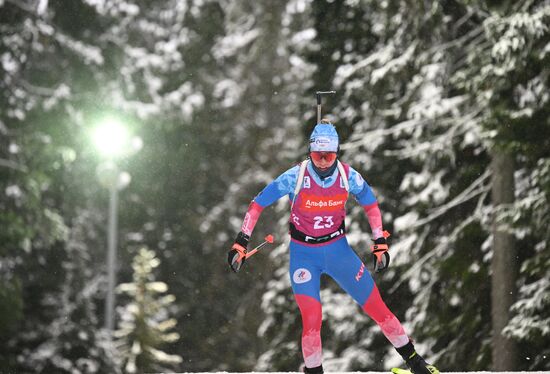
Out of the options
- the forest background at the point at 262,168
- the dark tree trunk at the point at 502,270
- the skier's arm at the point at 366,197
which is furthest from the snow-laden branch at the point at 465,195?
the skier's arm at the point at 366,197

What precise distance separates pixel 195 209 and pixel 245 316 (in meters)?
5.20

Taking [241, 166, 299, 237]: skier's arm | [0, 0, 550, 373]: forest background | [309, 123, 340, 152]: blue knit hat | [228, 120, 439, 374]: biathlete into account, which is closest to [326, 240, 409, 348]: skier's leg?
[228, 120, 439, 374]: biathlete

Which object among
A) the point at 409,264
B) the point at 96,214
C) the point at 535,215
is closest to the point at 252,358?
the point at 96,214

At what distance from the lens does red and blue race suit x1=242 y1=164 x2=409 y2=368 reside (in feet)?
26.4

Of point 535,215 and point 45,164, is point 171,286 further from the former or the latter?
point 535,215

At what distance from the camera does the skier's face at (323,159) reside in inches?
315

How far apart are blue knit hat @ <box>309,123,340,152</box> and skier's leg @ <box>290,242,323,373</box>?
808mm

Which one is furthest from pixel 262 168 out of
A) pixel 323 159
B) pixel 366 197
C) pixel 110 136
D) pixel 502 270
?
pixel 323 159

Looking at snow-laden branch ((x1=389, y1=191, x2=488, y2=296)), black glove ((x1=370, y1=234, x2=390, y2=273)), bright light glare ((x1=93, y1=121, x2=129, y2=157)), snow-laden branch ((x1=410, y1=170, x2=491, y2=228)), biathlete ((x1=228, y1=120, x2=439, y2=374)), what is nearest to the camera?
biathlete ((x1=228, y1=120, x2=439, y2=374))

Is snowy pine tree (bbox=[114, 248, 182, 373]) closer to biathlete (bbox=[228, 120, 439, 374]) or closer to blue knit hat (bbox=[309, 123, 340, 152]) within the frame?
biathlete (bbox=[228, 120, 439, 374])

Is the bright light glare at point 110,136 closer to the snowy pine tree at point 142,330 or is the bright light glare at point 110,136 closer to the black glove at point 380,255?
the snowy pine tree at point 142,330

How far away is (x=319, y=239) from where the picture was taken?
8195 millimetres

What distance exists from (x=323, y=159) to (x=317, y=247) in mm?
714

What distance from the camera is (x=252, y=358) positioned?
3244 centimetres
